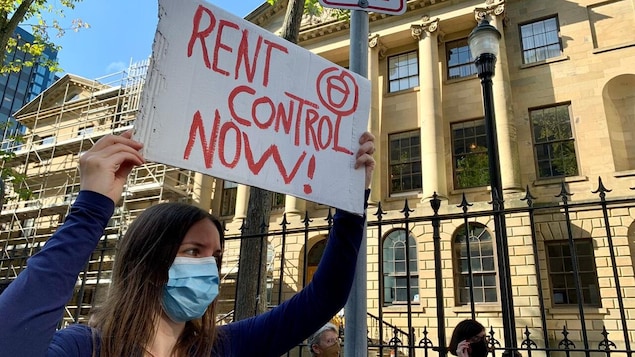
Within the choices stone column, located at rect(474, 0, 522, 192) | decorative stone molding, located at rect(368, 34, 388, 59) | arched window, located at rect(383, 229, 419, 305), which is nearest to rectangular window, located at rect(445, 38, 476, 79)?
stone column, located at rect(474, 0, 522, 192)

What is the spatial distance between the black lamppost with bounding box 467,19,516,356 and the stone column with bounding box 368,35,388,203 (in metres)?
12.3

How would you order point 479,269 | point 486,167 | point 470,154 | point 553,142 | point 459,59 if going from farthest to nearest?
point 459,59
point 470,154
point 486,167
point 553,142
point 479,269

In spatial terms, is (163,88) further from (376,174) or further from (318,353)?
(376,174)

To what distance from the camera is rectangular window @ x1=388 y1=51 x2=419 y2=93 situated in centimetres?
2075

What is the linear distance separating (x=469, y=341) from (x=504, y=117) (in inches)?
592

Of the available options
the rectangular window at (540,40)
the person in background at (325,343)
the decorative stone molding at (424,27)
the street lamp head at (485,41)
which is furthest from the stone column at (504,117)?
the person in background at (325,343)

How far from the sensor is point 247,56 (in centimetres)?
177

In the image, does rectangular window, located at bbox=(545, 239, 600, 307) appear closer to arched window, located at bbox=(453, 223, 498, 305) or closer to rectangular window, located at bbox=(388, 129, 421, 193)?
arched window, located at bbox=(453, 223, 498, 305)

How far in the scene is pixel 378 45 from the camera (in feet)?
68.8

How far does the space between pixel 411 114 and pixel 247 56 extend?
62.1ft

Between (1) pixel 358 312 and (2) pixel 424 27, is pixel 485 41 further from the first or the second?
(2) pixel 424 27

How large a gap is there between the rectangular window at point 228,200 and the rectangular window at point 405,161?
8.42 metres

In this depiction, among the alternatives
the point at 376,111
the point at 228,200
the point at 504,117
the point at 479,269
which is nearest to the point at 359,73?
the point at 479,269

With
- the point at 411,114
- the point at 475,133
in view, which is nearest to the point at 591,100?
the point at 475,133
